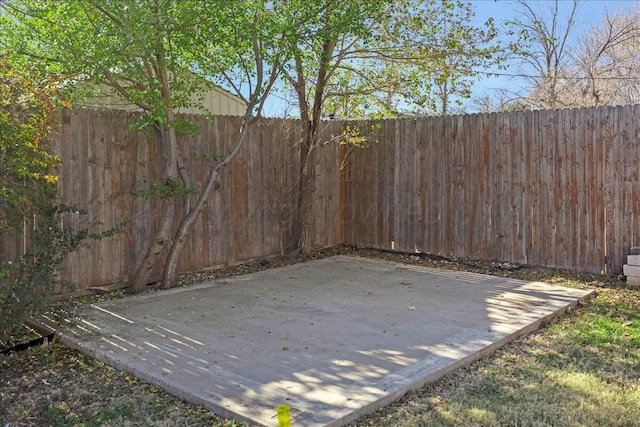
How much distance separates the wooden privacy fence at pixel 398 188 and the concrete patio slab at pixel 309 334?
86 centimetres

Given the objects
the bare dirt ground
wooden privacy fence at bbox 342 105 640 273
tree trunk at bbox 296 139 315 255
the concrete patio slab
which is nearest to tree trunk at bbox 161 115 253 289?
the concrete patio slab

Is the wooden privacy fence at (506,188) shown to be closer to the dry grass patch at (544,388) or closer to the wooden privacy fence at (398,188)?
the wooden privacy fence at (398,188)

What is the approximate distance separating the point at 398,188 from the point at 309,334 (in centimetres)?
438

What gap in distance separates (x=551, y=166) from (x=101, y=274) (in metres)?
5.37

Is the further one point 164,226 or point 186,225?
point 186,225

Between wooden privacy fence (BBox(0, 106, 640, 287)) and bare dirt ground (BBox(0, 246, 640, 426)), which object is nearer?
bare dirt ground (BBox(0, 246, 640, 426))

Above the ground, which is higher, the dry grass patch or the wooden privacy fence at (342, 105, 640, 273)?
the wooden privacy fence at (342, 105, 640, 273)

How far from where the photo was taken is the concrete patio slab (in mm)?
3320

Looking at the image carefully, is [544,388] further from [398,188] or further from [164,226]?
[398,188]

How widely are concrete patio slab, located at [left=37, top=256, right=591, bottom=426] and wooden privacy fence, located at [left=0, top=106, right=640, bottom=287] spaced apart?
0.86 metres

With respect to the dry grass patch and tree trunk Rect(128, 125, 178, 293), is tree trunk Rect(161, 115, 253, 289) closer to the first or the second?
tree trunk Rect(128, 125, 178, 293)

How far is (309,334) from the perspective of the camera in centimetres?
447

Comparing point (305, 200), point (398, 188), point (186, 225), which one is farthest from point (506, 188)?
point (186, 225)

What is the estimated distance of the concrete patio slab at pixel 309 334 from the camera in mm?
3320
